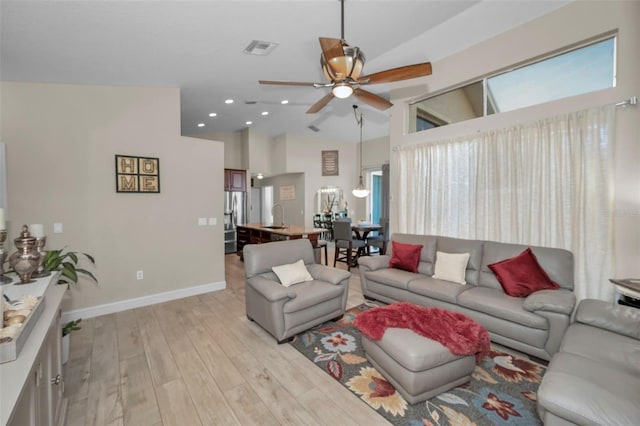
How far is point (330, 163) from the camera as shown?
912 centimetres

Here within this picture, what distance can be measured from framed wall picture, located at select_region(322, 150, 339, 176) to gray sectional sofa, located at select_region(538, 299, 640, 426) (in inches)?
290

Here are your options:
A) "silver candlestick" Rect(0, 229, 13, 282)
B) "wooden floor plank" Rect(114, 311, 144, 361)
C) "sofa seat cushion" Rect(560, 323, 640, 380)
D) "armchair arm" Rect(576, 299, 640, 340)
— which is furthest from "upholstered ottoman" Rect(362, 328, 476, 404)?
"silver candlestick" Rect(0, 229, 13, 282)

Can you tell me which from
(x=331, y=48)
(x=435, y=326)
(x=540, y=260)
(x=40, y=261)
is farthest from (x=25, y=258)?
(x=540, y=260)

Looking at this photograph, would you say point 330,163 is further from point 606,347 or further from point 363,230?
point 606,347

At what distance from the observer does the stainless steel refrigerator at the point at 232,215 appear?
7656mm

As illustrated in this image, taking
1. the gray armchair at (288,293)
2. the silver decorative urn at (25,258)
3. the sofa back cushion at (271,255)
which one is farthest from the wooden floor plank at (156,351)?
the silver decorative urn at (25,258)

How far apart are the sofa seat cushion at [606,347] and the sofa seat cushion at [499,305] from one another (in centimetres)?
34

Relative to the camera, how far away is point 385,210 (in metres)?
8.09

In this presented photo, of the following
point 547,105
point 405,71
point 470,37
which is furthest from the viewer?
point 470,37

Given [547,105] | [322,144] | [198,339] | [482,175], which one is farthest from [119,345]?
[322,144]

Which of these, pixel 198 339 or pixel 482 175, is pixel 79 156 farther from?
pixel 482 175

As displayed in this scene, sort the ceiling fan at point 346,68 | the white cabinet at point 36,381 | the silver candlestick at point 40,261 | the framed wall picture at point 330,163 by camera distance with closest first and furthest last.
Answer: the white cabinet at point 36,381 < the silver candlestick at point 40,261 < the ceiling fan at point 346,68 < the framed wall picture at point 330,163

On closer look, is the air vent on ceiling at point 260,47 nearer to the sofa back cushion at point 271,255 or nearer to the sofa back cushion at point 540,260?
the sofa back cushion at point 271,255

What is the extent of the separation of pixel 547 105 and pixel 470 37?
4.01 feet
